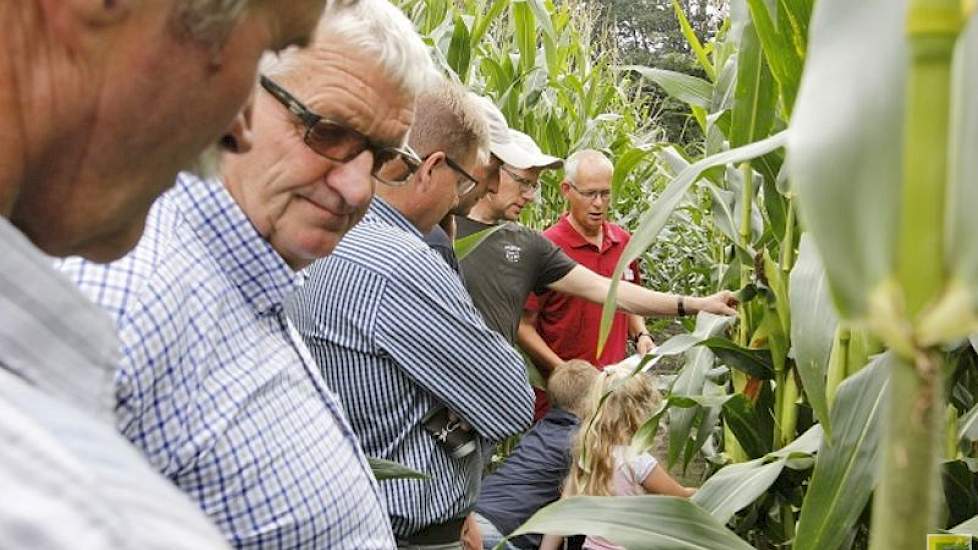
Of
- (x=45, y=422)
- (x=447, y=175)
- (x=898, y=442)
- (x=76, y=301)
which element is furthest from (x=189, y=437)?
(x=447, y=175)

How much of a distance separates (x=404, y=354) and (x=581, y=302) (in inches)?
69.1

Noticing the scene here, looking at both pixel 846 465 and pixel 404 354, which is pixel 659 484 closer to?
pixel 404 354

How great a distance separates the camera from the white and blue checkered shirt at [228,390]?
2.75 feet

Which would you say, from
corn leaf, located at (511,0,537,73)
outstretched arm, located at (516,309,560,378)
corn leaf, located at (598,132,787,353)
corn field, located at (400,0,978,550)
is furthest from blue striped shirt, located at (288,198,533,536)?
corn leaf, located at (511,0,537,73)

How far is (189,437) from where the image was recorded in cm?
84

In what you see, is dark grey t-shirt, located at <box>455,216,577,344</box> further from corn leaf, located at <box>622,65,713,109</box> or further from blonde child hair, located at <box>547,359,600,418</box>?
corn leaf, located at <box>622,65,713,109</box>

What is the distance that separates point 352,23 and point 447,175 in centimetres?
54

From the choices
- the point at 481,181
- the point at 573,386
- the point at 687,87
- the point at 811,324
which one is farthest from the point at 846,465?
the point at 573,386

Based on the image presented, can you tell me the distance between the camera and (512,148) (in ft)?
8.91

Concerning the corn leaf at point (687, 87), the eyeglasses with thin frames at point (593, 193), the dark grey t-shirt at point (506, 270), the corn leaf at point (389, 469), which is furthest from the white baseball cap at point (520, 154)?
the corn leaf at point (389, 469)

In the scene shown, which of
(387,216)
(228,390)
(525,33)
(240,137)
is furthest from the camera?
(525,33)

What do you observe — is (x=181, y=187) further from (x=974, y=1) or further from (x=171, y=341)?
(x=974, y=1)

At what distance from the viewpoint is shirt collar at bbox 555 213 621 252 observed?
3502 mm

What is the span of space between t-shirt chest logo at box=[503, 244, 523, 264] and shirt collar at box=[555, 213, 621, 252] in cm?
78
